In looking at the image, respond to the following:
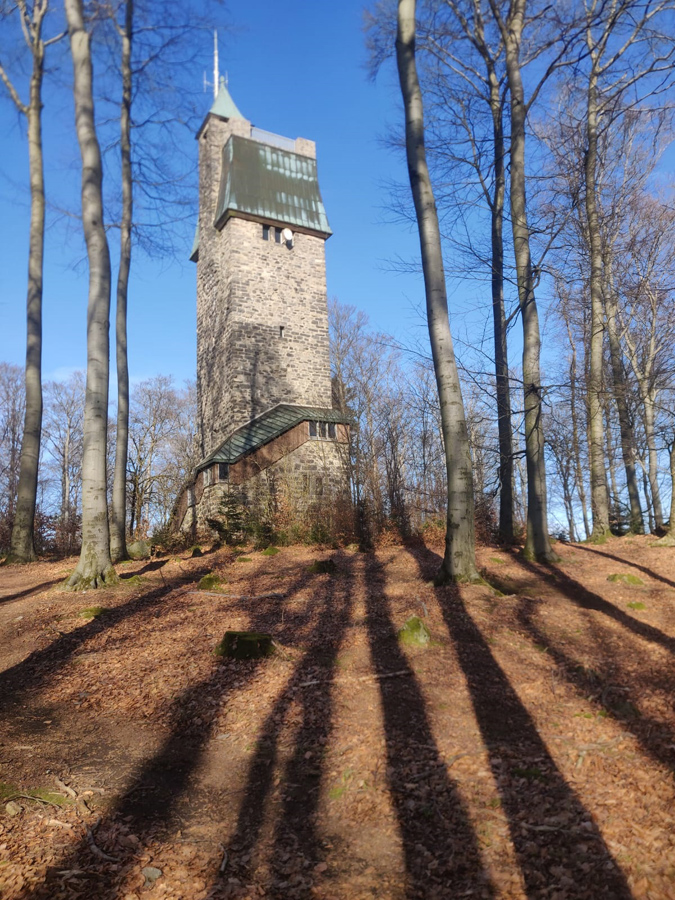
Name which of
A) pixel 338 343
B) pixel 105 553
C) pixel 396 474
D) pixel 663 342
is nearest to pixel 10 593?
pixel 105 553

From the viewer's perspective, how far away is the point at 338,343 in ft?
92.2

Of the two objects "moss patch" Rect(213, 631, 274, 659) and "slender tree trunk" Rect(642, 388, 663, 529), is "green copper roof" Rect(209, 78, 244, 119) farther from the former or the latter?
"moss patch" Rect(213, 631, 274, 659)

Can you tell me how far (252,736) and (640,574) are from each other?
6.70 metres

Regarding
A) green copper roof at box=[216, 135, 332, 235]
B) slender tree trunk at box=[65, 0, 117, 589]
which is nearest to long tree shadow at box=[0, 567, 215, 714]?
slender tree trunk at box=[65, 0, 117, 589]

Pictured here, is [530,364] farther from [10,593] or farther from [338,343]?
[338,343]

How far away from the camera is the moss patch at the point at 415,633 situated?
18.0 ft

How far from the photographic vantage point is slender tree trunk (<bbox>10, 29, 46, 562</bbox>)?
12.2 m

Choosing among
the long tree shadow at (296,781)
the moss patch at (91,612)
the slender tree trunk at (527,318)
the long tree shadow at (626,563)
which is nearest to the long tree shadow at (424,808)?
the long tree shadow at (296,781)

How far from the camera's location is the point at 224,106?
75.3ft

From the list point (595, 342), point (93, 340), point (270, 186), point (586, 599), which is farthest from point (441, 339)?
point (270, 186)

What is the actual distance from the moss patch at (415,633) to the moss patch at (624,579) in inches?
151

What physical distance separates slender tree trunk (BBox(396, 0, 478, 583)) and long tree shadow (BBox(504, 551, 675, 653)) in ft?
3.00

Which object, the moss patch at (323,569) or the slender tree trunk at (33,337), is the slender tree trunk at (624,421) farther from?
the slender tree trunk at (33,337)

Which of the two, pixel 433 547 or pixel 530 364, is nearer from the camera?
pixel 530 364
